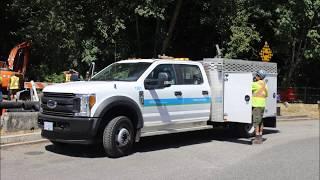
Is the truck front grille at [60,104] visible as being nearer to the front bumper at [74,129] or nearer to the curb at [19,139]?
the front bumper at [74,129]

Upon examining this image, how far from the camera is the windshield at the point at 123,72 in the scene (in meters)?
11.4

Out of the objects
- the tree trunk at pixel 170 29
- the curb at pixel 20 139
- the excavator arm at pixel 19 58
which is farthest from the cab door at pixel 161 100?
the tree trunk at pixel 170 29

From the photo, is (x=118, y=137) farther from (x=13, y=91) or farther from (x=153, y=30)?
(x=153, y=30)

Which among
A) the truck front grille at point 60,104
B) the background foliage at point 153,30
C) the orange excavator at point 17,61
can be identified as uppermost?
the background foliage at point 153,30

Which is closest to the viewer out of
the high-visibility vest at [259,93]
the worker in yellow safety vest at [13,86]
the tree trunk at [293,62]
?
the high-visibility vest at [259,93]

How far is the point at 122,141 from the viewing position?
34.7 feet

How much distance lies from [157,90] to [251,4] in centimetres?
1866

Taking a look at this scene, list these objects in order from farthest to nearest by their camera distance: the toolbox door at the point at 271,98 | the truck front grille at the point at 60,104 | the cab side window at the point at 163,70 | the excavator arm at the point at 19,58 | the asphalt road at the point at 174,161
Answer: the excavator arm at the point at 19,58, the toolbox door at the point at 271,98, the cab side window at the point at 163,70, the truck front grille at the point at 60,104, the asphalt road at the point at 174,161

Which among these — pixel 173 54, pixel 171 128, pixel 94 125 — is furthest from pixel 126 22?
pixel 94 125

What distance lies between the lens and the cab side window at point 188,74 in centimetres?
1230

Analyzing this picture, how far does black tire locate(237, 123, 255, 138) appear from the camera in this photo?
14047mm

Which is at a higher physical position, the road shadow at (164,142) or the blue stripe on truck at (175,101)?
the blue stripe on truck at (175,101)

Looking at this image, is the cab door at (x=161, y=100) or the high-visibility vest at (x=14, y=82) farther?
the high-visibility vest at (x=14, y=82)

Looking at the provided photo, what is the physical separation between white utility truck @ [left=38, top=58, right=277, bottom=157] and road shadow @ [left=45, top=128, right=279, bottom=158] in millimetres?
387
